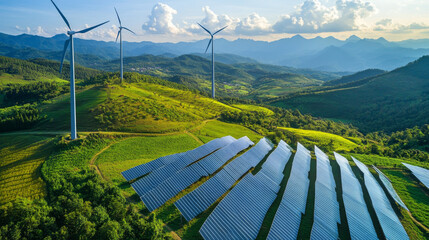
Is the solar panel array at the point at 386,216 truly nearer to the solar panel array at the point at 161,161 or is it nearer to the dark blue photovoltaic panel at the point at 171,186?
the dark blue photovoltaic panel at the point at 171,186

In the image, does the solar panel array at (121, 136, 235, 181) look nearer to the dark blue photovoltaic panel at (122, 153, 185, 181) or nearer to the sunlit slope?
the dark blue photovoltaic panel at (122, 153, 185, 181)

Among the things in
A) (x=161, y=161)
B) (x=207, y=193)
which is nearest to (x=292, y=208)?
(x=207, y=193)

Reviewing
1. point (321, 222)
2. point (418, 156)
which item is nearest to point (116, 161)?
point (321, 222)

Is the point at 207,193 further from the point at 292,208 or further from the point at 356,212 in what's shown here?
the point at 356,212

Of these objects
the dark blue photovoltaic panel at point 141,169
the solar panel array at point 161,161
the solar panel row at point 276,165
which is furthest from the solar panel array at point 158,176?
the solar panel row at point 276,165

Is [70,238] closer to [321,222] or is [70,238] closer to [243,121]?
[321,222]

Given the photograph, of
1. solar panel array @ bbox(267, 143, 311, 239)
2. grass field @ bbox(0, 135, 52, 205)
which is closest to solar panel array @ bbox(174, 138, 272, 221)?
solar panel array @ bbox(267, 143, 311, 239)
